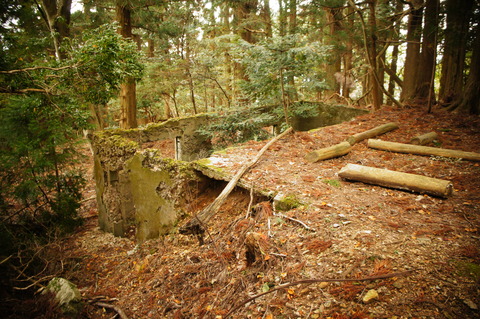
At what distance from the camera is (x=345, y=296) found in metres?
2.16

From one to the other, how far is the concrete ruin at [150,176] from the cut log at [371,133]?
12.6 ft

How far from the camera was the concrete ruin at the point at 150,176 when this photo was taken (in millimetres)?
6270

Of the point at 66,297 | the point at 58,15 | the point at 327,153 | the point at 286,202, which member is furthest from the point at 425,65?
the point at 58,15

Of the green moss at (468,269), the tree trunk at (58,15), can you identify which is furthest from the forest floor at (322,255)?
the tree trunk at (58,15)

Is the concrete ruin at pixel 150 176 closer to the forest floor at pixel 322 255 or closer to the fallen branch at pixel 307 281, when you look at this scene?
the forest floor at pixel 322 255

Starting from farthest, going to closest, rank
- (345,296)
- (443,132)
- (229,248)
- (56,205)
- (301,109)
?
(301,109)
(56,205)
(443,132)
(229,248)
(345,296)

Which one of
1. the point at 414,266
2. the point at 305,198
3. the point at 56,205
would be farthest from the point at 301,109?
the point at 56,205

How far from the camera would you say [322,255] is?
2.78m

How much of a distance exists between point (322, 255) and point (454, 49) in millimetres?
10636

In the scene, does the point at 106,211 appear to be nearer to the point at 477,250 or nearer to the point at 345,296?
the point at 345,296

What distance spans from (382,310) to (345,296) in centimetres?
30

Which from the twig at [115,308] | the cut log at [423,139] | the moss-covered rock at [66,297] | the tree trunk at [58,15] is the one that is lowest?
the twig at [115,308]

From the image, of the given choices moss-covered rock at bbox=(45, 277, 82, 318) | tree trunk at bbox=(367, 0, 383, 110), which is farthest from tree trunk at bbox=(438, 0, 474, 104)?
moss-covered rock at bbox=(45, 277, 82, 318)

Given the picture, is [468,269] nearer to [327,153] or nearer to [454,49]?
[327,153]
